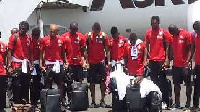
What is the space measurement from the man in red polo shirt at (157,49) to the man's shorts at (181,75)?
0.34 meters

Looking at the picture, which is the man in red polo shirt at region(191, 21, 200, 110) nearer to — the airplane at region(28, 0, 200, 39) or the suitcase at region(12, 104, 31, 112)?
the suitcase at region(12, 104, 31, 112)

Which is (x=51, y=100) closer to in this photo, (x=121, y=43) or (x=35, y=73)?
(x=35, y=73)

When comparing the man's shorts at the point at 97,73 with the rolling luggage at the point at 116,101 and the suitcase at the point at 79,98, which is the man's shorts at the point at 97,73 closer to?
the suitcase at the point at 79,98

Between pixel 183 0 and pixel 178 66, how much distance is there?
33.7 ft

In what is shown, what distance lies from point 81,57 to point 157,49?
1.85 m

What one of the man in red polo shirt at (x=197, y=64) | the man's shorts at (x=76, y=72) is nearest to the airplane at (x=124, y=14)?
the man's shorts at (x=76, y=72)

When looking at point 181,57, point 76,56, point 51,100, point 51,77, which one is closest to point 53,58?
point 51,77

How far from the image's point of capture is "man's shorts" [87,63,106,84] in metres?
10.7

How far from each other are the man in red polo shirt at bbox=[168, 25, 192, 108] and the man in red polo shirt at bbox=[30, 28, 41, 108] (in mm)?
2957

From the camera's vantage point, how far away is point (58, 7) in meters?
21.1

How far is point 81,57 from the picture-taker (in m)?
10.8

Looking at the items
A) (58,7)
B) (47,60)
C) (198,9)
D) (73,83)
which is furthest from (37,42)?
(58,7)

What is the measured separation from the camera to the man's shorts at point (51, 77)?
383 inches

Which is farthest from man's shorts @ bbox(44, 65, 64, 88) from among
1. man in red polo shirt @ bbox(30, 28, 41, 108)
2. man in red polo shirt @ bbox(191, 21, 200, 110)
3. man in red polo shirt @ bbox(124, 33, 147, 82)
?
man in red polo shirt @ bbox(191, 21, 200, 110)
